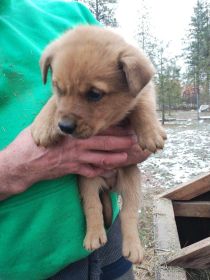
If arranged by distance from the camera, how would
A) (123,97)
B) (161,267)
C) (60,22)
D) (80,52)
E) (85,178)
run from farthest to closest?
1. (161,267)
2. (60,22)
3. (85,178)
4. (123,97)
5. (80,52)

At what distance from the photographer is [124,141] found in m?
1.77

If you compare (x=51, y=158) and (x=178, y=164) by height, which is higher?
(x=51, y=158)

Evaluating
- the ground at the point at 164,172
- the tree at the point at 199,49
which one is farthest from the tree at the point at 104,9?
the ground at the point at 164,172

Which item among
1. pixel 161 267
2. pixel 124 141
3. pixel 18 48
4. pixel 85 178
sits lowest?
pixel 161 267

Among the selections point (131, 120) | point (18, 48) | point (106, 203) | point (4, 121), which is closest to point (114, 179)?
point (106, 203)

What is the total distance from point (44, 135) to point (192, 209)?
2303mm

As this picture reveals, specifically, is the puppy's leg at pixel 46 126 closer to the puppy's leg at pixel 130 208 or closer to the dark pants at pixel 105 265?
the puppy's leg at pixel 130 208

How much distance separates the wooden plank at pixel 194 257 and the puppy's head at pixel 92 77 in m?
1.30

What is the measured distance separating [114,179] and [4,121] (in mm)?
670

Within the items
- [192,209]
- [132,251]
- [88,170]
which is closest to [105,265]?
[132,251]

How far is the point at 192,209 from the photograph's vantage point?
3.63m

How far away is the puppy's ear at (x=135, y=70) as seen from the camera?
5.32 ft

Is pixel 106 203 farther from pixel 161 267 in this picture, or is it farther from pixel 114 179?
pixel 161 267

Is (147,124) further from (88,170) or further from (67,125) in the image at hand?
(67,125)
